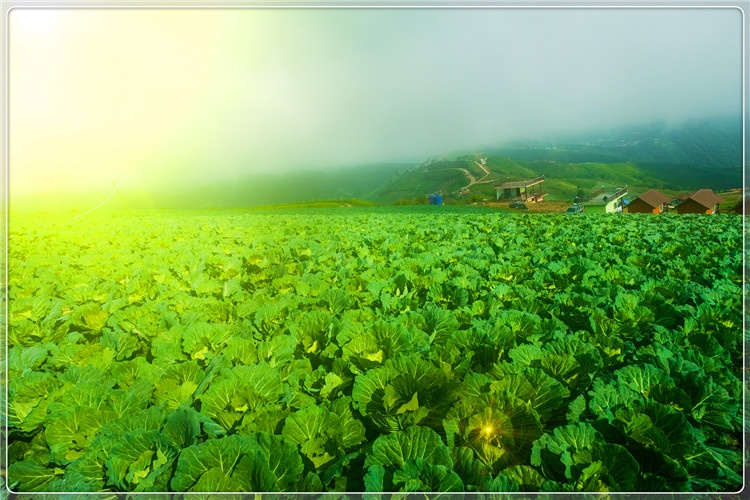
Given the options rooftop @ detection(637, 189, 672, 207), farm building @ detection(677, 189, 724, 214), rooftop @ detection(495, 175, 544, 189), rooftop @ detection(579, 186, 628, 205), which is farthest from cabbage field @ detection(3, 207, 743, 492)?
rooftop @ detection(495, 175, 544, 189)

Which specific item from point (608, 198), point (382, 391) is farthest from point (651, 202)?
point (382, 391)

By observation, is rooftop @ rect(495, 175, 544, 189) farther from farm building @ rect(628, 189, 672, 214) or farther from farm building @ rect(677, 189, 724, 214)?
farm building @ rect(677, 189, 724, 214)

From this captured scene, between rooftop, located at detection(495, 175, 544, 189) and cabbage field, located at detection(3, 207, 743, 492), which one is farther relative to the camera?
rooftop, located at detection(495, 175, 544, 189)

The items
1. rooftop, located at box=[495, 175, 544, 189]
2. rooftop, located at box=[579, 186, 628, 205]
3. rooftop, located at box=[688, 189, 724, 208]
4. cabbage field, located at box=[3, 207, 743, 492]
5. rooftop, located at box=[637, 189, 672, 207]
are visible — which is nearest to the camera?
cabbage field, located at box=[3, 207, 743, 492]

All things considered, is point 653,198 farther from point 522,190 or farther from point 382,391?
point 382,391

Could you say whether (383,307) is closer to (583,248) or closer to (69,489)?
(69,489)

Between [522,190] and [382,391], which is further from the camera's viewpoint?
[522,190]
